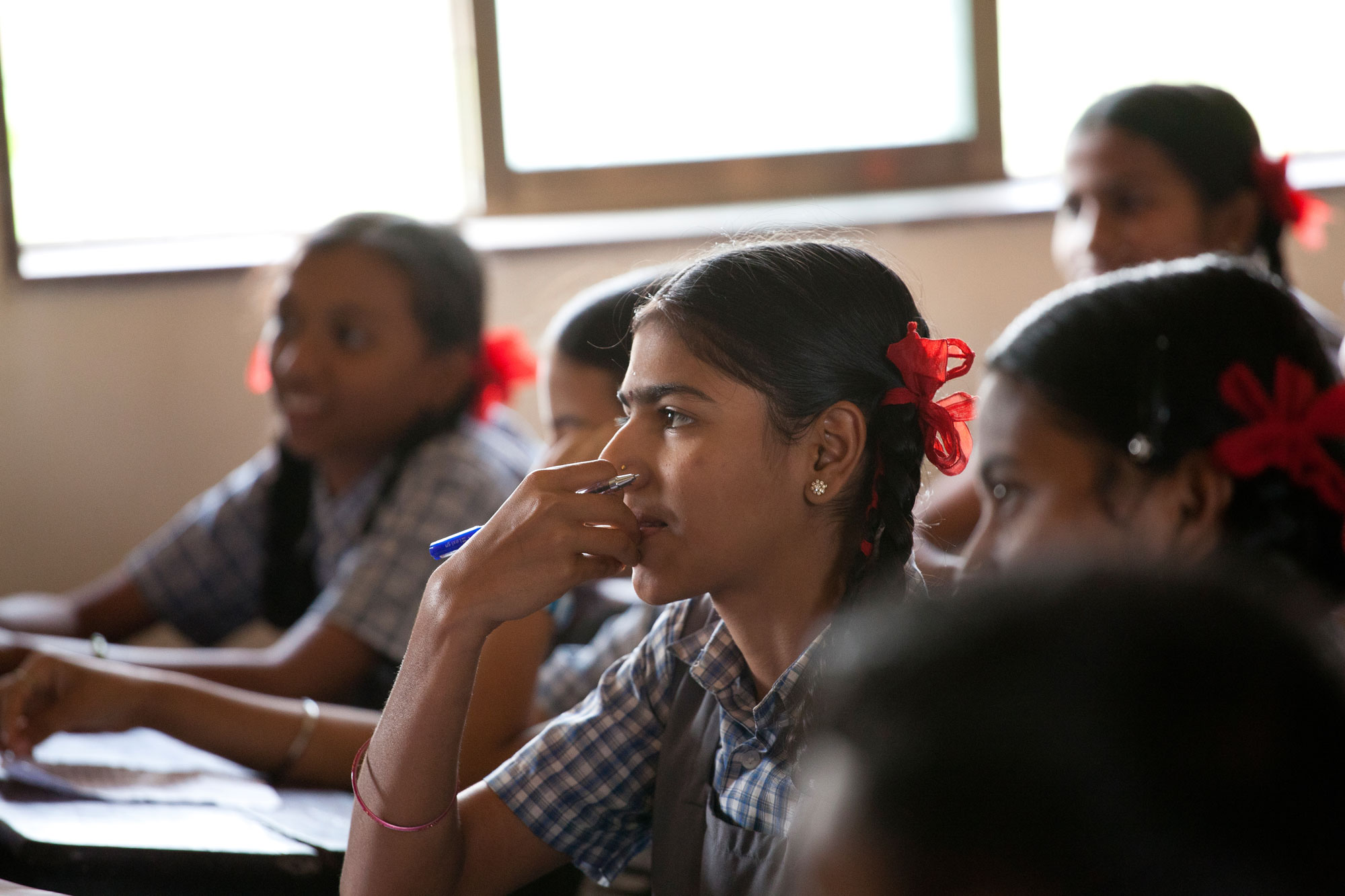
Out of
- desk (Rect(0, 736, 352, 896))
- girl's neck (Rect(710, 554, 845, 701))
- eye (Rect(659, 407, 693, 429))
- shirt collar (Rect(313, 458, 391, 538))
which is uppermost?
eye (Rect(659, 407, 693, 429))

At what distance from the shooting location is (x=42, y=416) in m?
3.02

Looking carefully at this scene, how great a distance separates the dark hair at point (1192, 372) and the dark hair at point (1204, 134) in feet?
2.88

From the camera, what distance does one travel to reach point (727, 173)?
318 centimetres

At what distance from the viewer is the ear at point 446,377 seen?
2.19 m

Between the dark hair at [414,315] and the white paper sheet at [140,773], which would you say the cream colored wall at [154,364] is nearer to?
the dark hair at [414,315]

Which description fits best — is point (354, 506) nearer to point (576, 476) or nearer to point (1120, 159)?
point (576, 476)

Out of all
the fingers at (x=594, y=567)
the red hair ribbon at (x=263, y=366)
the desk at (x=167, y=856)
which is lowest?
the desk at (x=167, y=856)

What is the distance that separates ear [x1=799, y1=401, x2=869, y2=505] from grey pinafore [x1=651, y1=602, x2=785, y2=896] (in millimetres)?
216

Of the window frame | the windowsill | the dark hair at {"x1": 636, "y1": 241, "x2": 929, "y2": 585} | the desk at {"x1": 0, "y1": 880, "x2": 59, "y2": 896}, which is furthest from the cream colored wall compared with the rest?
the desk at {"x1": 0, "y1": 880, "x2": 59, "y2": 896}

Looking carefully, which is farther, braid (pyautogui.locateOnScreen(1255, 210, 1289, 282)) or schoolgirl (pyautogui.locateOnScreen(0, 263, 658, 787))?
braid (pyautogui.locateOnScreen(1255, 210, 1289, 282))

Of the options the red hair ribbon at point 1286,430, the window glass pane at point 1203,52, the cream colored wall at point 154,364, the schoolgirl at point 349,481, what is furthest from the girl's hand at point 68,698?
the window glass pane at point 1203,52

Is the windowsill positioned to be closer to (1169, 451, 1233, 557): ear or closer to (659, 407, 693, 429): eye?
(1169, 451, 1233, 557): ear

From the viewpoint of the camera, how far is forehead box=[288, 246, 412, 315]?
2.14m

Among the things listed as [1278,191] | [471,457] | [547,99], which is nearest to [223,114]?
[547,99]
